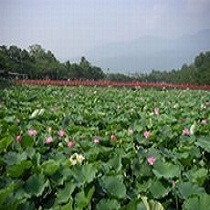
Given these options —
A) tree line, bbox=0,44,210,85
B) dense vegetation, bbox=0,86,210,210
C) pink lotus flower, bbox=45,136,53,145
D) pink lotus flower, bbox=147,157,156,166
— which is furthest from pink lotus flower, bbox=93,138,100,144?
tree line, bbox=0,44,210,85

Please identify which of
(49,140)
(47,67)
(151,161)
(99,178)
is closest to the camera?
(99,178)

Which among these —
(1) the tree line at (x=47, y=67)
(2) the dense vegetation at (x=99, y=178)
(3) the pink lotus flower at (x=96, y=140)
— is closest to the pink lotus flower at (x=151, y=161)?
(2) the dense vegetation at (x=99, y=178)

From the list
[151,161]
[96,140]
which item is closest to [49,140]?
[96,140]

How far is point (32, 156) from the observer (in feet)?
5.82

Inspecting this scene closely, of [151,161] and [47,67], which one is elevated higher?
[151,161]

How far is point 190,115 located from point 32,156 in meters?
2.80

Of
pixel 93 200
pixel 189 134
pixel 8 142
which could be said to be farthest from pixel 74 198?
pixel 189 134

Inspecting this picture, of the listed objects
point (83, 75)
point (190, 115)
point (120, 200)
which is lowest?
point (83, 75)

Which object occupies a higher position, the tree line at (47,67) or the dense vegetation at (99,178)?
the dense vegetation at (99,178)

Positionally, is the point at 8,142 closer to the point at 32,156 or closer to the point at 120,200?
the point at 32,156

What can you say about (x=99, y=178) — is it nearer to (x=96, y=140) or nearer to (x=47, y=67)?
(x=96, y=140)

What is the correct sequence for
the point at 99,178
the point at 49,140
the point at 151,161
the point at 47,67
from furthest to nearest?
1. the point at 47,67
2. the point at 49,140
3. the point at 151,161
4. the point at 99,178

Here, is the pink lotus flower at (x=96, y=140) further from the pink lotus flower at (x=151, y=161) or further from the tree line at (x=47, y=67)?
the tree line at (x=47, y=67)

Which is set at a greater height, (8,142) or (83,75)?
(8,142)
